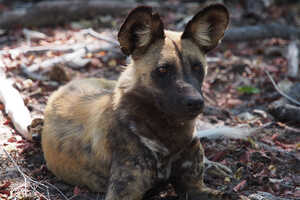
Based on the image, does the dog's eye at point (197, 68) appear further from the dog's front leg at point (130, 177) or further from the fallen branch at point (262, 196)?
the fallen branch at point (262, 196)

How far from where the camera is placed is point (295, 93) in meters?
7.04

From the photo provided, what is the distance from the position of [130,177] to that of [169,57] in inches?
50.7

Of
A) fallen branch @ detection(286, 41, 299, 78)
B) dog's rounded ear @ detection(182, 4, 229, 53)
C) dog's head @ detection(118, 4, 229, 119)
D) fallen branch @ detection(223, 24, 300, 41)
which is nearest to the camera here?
dog's head @ detection(118, 4, 229, 119)

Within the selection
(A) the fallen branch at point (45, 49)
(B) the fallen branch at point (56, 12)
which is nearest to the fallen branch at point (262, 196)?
(A) the fallen branch at point (45, 49)

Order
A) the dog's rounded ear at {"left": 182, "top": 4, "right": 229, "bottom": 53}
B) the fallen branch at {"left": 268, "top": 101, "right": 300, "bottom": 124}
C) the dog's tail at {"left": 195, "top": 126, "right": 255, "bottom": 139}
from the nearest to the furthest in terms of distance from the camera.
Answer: the dog's rounded ear at {"left": 182, "top": 4, "right": 229, "bottom": 53} → the dog's tail at {"left": 195, "top": 126, "right": 255, "bottom": 139} → the fallen branch at {"left": 268, "top": 101, "right": 300, "bottom": 124}

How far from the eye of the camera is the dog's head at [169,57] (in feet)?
13.5

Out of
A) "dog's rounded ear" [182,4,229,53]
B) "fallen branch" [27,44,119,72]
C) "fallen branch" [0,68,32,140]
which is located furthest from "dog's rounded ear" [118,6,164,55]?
"fallen branch" [27,44,119,72]

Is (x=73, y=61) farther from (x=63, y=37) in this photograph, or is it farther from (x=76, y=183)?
(x=76, y=183)

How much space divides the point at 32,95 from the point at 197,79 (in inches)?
141

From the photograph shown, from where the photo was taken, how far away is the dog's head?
411 cm

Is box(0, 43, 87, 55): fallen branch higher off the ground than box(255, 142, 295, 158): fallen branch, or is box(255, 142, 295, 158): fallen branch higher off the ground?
box(0, 43, 87, 55): fallen branch

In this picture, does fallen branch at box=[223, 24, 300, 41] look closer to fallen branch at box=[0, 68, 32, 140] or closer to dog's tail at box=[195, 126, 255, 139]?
dog's tail at box=[195, 126, 255, 139]

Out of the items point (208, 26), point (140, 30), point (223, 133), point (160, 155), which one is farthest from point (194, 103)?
point (223, 133)

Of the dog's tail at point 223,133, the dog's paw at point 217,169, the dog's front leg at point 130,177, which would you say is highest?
the dog's front leg at point 130,177
